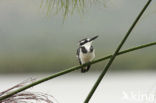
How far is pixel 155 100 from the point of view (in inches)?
28.1

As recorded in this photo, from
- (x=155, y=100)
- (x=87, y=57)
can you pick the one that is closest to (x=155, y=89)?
(x=155, y=100)

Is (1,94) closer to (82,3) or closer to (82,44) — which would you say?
(82,3)

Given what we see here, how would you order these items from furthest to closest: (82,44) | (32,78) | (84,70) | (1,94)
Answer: (84,70) < (82,44) < (32,78) < (1,94)

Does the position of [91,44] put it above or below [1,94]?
below

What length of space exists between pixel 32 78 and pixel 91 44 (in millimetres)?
932

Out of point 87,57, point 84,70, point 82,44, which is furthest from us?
Result: point 84,70

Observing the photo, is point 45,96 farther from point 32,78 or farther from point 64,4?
point 64,4

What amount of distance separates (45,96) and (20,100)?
0.05m

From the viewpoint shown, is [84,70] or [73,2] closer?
[73,2]

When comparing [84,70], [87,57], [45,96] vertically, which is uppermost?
[45,96]

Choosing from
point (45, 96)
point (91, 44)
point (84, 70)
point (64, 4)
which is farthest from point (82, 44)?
point (45, 96)

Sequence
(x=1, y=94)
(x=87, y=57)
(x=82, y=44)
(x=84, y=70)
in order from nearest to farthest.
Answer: (x=1, y=94)
(x=87, y=57)
(x=82, y=44)
(x=84, y=70)

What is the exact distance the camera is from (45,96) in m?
0.59

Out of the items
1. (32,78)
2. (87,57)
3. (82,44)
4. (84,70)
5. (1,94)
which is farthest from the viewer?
(84,70)
